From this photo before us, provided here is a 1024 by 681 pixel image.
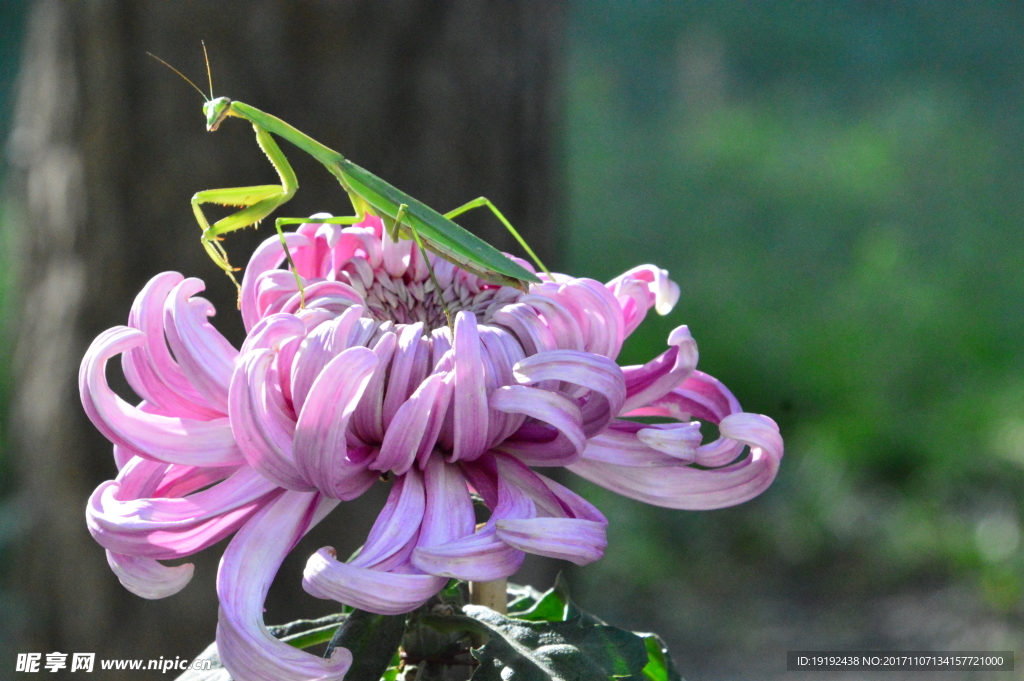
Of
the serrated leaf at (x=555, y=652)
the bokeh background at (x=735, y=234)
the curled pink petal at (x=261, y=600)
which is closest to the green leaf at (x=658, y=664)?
the serrated leaf at (x=555, y=652)

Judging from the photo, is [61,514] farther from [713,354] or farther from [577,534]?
[713,354]

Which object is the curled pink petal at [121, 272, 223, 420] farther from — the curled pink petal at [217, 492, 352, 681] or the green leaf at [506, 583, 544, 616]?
the green leaf at [506, 583, 544, 616]

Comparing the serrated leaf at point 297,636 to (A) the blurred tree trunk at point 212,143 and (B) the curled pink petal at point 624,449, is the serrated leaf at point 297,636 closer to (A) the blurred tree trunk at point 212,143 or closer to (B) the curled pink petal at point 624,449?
(B) the curled pink petal at point 624,449

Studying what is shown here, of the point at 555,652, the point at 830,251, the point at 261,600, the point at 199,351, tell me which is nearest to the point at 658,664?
the point at 555,652

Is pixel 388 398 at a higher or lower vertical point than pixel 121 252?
higher

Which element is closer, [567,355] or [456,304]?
[567,355]

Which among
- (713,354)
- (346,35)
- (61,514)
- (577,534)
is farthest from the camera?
(713,354)

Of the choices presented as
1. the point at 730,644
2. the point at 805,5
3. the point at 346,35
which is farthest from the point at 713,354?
the point at 805,5

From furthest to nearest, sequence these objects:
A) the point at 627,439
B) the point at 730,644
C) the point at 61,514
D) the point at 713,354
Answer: the point at 713,354, the point at 730,644, the point at 61,514, the point at 627,439
